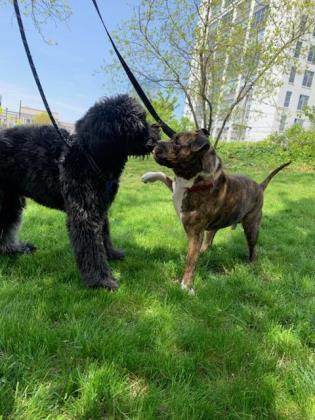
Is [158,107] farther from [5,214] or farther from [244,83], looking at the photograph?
[5,214]

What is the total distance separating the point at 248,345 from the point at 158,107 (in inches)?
649

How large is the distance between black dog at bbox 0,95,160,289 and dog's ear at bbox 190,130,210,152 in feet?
1.35

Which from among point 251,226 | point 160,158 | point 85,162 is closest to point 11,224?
point 85,162

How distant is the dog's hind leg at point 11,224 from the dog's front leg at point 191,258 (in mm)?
1976

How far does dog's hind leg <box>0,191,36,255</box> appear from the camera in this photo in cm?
419

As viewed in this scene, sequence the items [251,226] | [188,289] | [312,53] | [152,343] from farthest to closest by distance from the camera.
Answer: [312,53], [251,226], [188,289], [152,343]

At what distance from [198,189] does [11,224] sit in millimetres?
2342

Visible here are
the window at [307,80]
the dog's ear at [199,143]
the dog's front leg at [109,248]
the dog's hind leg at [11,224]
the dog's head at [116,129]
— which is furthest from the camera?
the window at [307,80]

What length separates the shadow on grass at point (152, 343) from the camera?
211 centimetres

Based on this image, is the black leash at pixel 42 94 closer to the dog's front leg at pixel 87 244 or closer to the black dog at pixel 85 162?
the black dog at pixel 85 162

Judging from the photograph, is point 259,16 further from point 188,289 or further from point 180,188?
point 188,289

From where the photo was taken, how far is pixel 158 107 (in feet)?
59.2

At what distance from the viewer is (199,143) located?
11.5 ft

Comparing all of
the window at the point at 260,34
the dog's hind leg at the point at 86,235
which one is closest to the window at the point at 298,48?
the window at the point at 260,34
